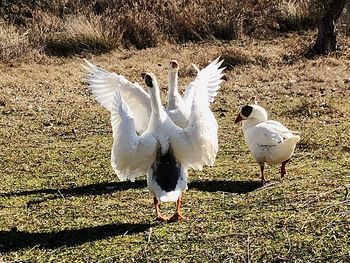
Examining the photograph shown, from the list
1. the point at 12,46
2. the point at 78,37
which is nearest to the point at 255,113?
the point at 12,46

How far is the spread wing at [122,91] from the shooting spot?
6.53 m

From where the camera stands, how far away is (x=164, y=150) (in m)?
5.09

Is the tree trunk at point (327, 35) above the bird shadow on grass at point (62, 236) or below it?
below

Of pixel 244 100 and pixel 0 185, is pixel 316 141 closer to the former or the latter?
pixel 244 100

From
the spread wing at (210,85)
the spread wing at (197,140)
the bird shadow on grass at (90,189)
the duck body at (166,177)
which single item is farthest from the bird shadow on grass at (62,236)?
the spread wing at (210,85)

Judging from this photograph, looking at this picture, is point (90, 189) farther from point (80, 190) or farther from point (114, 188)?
point (114, 188)

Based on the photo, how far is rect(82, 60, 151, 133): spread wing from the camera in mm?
6527

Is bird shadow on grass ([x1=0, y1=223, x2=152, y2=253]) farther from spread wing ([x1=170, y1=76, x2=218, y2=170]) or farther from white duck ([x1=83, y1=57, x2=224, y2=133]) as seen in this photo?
white duck ([x1=83, y1=57, x2=224, y2=133])

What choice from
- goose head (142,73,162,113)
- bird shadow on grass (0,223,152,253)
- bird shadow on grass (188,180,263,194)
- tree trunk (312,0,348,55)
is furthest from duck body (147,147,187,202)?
tree trunk (312,0,348,55)

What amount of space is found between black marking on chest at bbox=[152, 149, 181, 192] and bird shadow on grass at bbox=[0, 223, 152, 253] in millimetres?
314

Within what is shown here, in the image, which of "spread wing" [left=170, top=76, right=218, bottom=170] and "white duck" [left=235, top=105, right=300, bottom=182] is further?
"white duck" [left=235, top=105, right=300, bottom=182]

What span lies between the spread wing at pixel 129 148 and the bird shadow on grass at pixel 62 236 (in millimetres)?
400

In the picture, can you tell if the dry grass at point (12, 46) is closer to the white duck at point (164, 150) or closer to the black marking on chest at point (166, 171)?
the white duck at point (164, 150)

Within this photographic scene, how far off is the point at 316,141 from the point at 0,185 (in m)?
3.27
